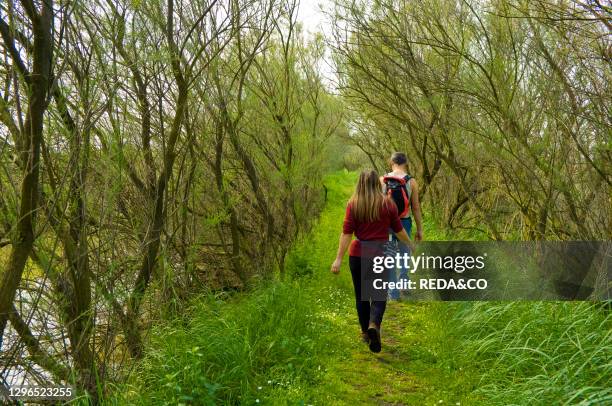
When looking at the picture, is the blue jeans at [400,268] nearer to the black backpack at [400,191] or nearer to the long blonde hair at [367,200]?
the black backpack at [400,191]

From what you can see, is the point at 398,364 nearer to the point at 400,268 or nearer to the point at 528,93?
the point at 400,268

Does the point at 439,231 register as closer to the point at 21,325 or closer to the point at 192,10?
the point at 192,10

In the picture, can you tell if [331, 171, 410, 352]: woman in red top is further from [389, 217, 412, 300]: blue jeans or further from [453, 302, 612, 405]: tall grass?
[453, 302, 612, 405]: tall grass

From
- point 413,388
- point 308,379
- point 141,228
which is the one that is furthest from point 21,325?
point 413,388

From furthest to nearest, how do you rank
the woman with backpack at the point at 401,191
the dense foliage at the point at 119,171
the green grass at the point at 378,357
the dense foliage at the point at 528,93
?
the woman with backpack at the point at 401,191, the dense foliage at the point at 528,93, the green grass at the point at 378,357, the dense foliage at the point at 119,171

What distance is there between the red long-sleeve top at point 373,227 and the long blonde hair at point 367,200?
5 centimetres

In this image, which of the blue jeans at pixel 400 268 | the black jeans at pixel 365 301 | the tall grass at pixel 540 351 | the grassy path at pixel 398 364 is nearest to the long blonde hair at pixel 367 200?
the black jeans at pixel 365 301

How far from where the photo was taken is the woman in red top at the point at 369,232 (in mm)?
4160

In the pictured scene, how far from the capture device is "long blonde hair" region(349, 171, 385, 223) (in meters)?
4.14

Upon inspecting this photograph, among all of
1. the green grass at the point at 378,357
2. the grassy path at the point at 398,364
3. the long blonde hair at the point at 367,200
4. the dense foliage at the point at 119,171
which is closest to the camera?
the dense foliage at the point at 119,171

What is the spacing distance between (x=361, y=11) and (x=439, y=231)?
533 centimetres

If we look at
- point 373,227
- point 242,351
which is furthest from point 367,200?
point 242,351

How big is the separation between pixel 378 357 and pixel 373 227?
48.1 inches

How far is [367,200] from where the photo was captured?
164 inches
